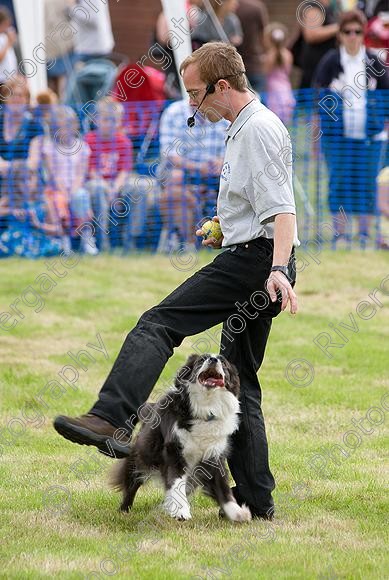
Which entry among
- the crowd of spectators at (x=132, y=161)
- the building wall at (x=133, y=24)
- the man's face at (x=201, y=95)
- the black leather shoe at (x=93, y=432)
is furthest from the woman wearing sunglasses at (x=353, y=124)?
the building wall at (x=133, y=24)

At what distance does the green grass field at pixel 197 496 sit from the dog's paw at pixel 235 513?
43 mm

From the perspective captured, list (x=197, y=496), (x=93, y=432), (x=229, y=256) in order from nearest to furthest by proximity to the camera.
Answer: (x=93, y=432) < (x=229, y=256) < (x=197, y=496)

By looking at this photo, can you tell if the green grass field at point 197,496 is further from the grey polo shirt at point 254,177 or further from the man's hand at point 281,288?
the grey polo shirt at point 254,177

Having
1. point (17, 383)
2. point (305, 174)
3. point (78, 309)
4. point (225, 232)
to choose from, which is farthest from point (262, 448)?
→ point (305, 174)

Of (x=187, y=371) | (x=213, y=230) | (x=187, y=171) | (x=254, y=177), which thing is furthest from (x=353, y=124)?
(x=254, y=177)

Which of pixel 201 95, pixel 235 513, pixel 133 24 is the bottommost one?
pixel 235 513

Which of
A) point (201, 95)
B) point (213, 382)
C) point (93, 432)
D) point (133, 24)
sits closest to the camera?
point (93, 432)

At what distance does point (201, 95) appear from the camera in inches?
176

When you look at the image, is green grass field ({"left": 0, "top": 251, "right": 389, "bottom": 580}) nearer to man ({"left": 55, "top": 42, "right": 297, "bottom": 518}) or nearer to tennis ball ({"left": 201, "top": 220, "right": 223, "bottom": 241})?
man ({"left": 55, "top": 42, "right": 297, "bottom": 518})

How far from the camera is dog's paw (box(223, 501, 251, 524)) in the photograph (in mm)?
4871

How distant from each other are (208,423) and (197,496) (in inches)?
27.6

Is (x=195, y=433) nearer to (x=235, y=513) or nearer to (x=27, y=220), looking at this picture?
(x=235, y=513)

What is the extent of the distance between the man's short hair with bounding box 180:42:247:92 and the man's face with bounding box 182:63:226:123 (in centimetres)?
2

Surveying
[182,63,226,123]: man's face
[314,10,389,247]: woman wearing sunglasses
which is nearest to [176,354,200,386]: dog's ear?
[182,63,226,123]: man's face
